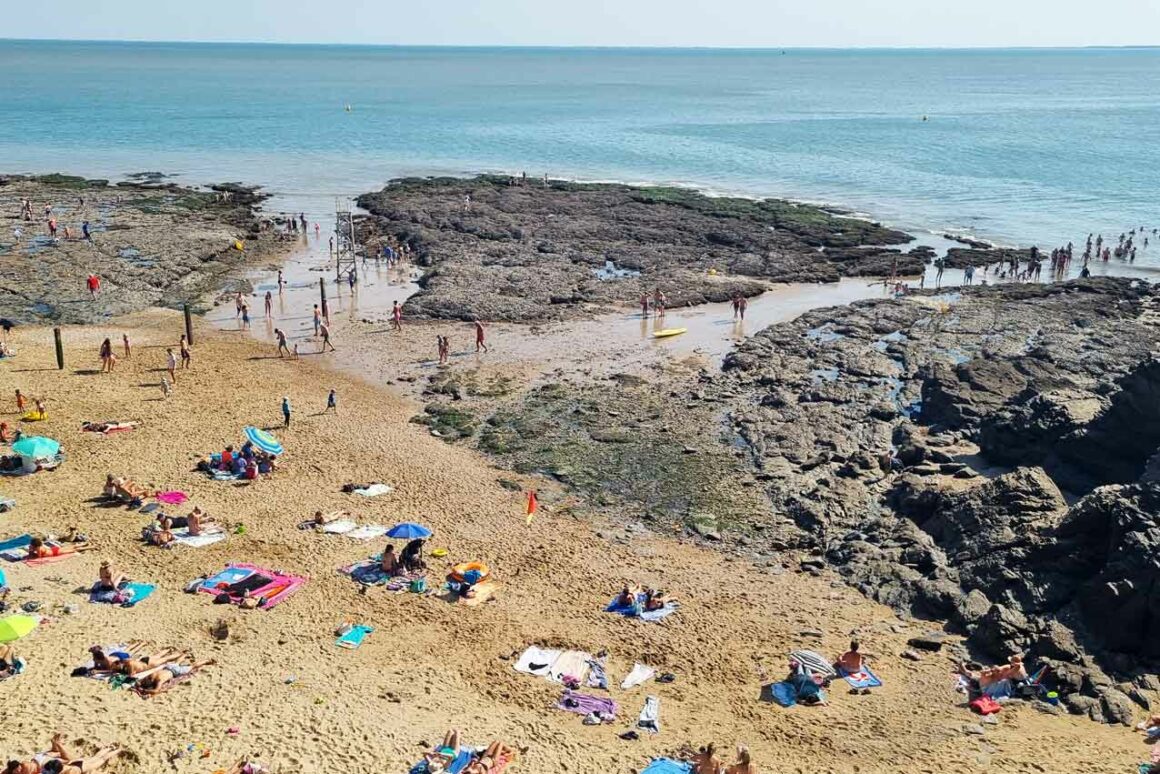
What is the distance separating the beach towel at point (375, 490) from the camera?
23.9 metres

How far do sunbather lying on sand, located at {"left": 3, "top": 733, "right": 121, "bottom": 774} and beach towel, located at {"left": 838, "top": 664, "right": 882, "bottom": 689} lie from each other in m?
12.1

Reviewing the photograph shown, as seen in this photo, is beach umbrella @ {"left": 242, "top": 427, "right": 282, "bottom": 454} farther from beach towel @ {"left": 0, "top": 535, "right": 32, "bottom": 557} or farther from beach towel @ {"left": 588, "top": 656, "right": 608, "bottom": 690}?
beach towel @ {"left": 588, "top": 656, "right": 608, "bottom": 690}

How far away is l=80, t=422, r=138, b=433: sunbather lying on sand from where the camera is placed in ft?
87.4

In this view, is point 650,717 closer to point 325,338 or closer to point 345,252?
point 325,338

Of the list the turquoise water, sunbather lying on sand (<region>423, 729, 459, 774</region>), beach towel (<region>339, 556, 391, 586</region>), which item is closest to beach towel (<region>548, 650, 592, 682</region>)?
sunbather lying on sand (<region>423, 729, 459, 774</region>)

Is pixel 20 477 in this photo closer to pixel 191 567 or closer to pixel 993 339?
pixel 191 567

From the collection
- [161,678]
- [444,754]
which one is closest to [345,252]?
[161,678]

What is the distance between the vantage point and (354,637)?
1797cm

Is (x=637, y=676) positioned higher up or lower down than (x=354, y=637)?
lower down

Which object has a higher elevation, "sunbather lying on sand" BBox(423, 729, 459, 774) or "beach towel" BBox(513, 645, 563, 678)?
"sunbather lying on sand" BBox(423, 729, 459, 774)

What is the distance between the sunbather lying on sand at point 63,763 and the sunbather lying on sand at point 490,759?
5284 millimetres

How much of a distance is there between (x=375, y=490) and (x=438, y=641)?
6.81 metres

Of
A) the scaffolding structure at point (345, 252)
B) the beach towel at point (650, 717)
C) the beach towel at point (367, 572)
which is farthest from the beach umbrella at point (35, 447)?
the scaffolding structure at point (345, 252)

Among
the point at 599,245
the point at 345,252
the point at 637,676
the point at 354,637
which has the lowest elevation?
the point at 637,676
